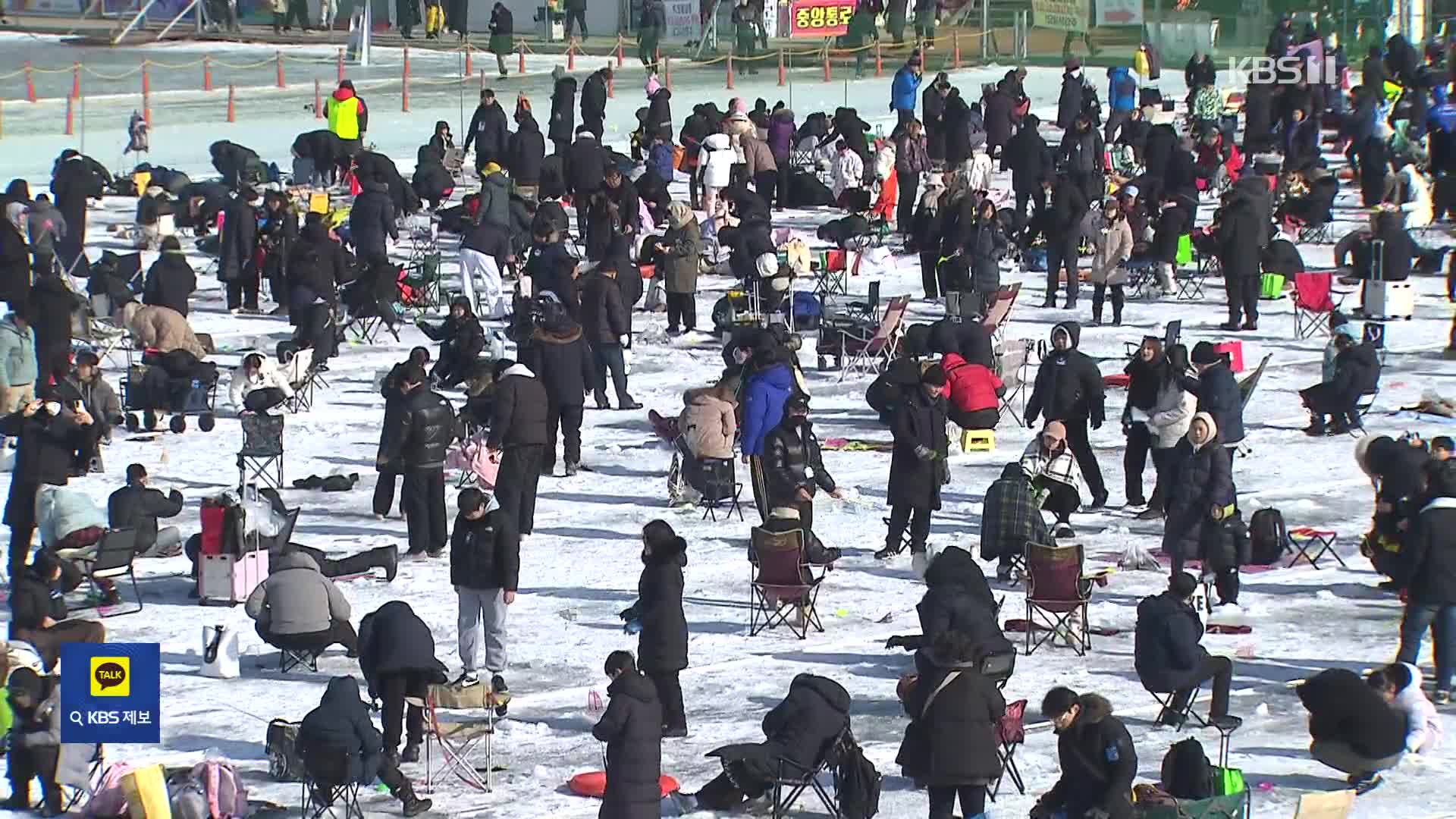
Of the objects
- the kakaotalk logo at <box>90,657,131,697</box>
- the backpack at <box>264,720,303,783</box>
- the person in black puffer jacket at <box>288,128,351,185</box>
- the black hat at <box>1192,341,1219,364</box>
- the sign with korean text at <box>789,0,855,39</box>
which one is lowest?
the backpack at <box>264,720,303,783</box>

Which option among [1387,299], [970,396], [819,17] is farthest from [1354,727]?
[819,17]

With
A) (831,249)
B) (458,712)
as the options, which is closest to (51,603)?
(458,712)

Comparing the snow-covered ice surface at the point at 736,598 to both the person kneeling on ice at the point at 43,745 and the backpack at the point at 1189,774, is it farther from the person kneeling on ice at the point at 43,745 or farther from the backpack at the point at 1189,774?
the backpack at the point at 1189,774

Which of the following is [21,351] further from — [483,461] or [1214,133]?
[1214,133]

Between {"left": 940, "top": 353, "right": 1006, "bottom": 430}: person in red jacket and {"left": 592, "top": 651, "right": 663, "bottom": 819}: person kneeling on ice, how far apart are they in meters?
8.64

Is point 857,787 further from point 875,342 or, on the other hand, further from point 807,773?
point 875,342

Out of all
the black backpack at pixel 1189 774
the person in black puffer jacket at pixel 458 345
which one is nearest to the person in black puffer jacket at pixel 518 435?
the person in black puffer jacket at pixel 458 345

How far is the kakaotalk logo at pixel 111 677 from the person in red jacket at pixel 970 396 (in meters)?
9.55

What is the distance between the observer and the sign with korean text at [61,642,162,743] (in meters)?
12.9

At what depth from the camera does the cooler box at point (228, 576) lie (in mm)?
17578

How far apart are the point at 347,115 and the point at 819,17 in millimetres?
16798

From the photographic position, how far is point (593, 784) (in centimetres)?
1398

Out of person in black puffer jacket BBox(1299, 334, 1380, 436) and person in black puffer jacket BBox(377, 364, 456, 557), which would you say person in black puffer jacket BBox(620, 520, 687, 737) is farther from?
person in black puffer jacket BBox(1299, 334, 1380, 436)

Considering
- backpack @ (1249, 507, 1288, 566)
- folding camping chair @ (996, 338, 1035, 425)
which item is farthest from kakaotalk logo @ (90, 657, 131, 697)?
folding camping chair @ (996, 338, 1035, 425)
